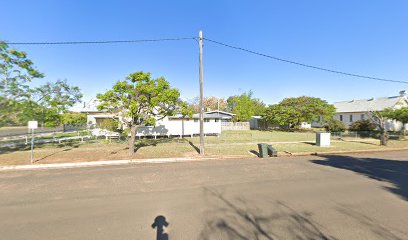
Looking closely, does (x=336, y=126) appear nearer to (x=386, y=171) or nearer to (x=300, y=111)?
(x=300, y=111)

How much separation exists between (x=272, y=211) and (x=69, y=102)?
58.7 ft

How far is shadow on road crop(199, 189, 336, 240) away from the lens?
407 cm

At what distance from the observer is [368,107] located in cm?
3753

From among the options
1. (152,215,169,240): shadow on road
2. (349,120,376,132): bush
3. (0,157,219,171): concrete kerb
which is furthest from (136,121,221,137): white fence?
(349,120,376,132): bush

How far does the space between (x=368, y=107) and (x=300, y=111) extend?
13967 mm

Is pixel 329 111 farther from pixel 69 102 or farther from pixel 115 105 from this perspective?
pixel 69 102

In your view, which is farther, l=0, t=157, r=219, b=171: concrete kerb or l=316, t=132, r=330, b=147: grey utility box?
l=316, t=132, r=330, b=147: grey utility box

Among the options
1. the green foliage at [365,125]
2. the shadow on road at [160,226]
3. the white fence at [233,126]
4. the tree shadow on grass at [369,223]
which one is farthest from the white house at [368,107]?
the shadow on road at [160,226]

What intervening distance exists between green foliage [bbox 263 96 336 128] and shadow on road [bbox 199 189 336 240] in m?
30.9

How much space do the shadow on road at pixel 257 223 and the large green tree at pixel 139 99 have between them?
917 cm

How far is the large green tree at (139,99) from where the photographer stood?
1330 cm

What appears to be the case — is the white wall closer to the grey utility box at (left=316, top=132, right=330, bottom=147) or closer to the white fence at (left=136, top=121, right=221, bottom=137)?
the grey utility box at (left=316, top=132, right=330, bottom=147)

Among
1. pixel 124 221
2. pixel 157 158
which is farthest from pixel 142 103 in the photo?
pixel 124 221

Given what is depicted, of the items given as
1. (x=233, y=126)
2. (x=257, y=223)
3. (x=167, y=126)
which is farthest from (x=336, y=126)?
(x=257, y=223)
